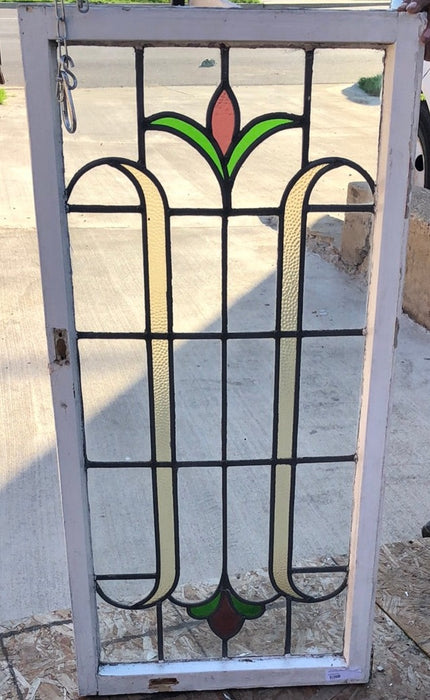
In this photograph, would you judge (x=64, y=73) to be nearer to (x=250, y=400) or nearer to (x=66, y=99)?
(x=66, y=99)

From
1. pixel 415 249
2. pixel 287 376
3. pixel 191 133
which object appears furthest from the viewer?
pixel 415 249

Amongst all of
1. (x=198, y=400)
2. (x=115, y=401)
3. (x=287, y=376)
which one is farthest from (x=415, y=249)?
(x=287, y=376)

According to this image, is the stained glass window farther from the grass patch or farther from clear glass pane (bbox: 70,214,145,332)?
the grass patch

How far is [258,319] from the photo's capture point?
4.27 meters

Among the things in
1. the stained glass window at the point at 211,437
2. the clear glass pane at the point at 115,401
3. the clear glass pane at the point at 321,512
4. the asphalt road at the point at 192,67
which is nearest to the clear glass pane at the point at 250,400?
the stained glass window at the point at 211,437

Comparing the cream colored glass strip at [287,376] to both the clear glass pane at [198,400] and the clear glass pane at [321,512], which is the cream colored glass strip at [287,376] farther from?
the clear glass pane at [198,400]

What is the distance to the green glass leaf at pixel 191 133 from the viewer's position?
150 centimetres

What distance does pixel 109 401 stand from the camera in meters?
3.45

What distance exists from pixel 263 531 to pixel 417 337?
184 centimetres

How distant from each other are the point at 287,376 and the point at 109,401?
1839 mm

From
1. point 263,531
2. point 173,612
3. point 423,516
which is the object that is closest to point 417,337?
point 423,516

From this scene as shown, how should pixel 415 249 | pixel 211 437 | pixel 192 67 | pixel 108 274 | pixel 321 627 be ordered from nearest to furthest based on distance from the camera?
pixel 321 627 < pixel 211 437 < pixel 415 249 < pixel 108 274 < pixel 192 67

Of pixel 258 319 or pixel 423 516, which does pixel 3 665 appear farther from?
pixel 258 319

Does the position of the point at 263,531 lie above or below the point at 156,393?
below
